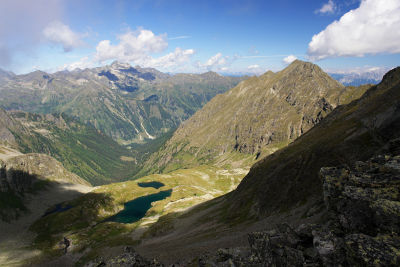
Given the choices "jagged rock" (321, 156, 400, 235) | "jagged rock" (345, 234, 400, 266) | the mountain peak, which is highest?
the mountain peak

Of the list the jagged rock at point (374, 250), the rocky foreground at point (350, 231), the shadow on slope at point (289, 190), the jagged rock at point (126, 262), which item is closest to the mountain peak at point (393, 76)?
the shadow on slope at point (289, 190)

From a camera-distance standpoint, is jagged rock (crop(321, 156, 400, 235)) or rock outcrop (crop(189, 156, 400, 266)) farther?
jagged rock (crop(321, 156, 400, 235))

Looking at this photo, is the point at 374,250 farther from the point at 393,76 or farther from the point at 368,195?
the point at 393,76

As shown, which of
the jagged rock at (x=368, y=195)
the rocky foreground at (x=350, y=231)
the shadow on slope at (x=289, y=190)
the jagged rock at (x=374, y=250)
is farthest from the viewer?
the shadow on slope at (x=289, y=190)

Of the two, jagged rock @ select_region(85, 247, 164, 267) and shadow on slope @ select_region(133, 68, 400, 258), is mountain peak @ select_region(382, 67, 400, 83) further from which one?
jagged rock @ select_region(85, 247, 164, 267)

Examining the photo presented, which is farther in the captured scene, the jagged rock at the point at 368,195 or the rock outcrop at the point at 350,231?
the jagged rock at the point at 368,195

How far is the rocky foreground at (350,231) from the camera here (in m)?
20.2

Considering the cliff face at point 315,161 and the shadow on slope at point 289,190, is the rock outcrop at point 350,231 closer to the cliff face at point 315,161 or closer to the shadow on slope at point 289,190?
the shadow on slope at point 289,190

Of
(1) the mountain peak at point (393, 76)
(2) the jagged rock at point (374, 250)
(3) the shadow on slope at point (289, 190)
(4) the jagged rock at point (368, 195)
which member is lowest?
(3) the shadow on slope at point (289, 190)

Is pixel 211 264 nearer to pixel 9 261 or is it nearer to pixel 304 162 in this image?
pixel 304 162

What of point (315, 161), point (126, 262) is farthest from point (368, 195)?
point (315, 161)

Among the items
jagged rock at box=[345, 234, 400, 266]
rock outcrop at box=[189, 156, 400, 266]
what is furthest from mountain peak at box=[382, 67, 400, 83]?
jagged rock at box=[345, 234, 400, 266]

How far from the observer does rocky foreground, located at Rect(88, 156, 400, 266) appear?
2017 centimetres

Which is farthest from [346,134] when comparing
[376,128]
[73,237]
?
[73,237]
